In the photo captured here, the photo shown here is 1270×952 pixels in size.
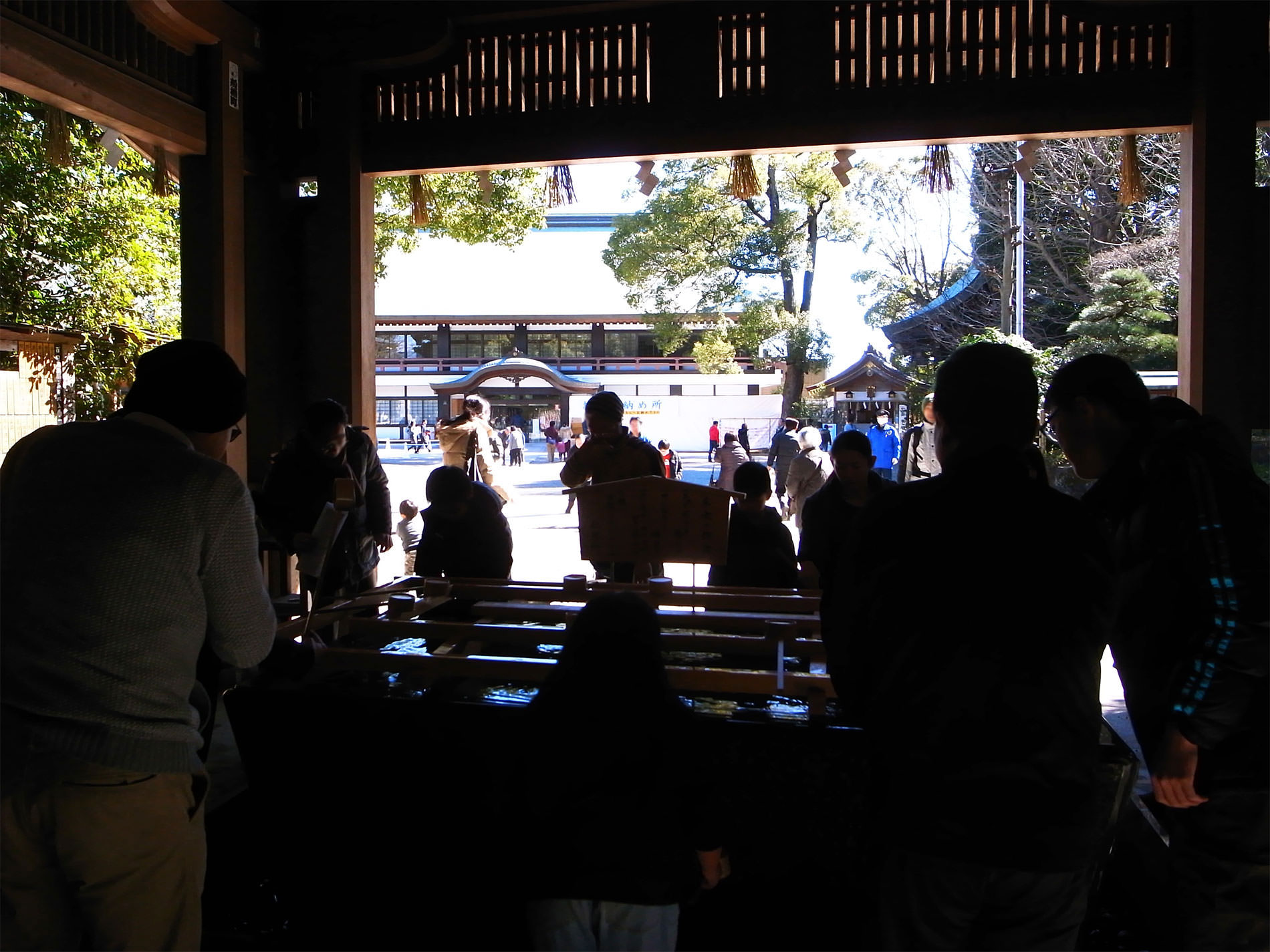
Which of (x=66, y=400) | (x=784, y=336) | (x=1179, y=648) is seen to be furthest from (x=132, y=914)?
(x=784, y=336)

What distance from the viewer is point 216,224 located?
4.43m

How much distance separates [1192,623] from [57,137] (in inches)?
191

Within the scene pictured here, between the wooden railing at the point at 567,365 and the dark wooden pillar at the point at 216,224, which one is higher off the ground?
the wooden railing at the point at 567,365

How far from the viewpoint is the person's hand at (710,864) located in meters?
1.96

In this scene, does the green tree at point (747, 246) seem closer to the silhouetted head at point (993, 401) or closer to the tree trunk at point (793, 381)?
the tree trunk at point (793, 381)

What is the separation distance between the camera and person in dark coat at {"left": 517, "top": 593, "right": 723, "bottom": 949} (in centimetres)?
190

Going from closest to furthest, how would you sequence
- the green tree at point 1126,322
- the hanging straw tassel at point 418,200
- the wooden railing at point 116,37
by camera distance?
the wooden railing at point 116,37 → the hanging straw tassel at point 418,200 → the green tree at point 1126,322

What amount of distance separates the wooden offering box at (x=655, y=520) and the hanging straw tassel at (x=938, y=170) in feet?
8.66

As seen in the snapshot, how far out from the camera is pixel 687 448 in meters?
28.6

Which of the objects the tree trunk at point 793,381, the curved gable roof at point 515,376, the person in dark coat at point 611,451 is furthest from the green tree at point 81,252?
the curved gable roof at point 515,376

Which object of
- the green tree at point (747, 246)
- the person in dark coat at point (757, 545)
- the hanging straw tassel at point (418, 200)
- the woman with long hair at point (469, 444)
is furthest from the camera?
the green tree at point (747, 246)

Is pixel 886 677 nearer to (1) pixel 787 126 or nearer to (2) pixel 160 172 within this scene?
(1) pixel 787 126

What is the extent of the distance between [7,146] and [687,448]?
859 inches

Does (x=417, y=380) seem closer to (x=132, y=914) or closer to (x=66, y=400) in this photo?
(x=66, y=400)
